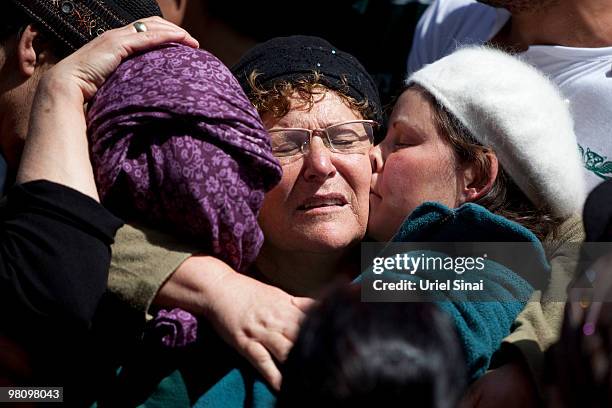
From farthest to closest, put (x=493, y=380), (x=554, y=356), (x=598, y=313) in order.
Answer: (x=493, y=380) < (x=554, y=356) < (x=598, y=313)

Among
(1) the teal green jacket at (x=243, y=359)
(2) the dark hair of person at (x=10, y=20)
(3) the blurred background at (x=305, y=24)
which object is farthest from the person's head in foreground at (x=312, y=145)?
(3) the blurred background at (x=305, y=24)

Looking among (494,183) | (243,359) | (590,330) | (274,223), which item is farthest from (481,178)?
(590,330)

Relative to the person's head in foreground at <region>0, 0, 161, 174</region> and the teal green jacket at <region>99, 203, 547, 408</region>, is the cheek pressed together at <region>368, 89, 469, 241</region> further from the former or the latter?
the person's head in foreground at <region>0, 0, 161, 174</region>

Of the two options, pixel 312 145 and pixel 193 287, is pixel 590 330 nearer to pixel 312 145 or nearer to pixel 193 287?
pixel 193 287

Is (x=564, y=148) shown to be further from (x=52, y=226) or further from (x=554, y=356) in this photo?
(x=52, y=226)

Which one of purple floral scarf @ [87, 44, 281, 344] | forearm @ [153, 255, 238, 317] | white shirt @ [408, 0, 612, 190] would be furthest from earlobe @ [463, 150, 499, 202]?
forearm @ [153, 255, 238, 317]

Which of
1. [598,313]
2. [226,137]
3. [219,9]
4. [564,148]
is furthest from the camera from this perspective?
[219,9]

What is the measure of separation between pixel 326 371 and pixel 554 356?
0.56 meters

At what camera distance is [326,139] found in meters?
2.58

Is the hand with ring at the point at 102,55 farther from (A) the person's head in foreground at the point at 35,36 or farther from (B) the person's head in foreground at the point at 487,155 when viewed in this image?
(B) the person's head in foreground at the point at 487,155

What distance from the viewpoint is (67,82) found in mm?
2117

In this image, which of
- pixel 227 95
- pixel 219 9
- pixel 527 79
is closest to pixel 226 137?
pixel 227 95

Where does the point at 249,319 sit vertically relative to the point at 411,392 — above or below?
below

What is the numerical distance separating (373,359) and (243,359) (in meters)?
0.73
